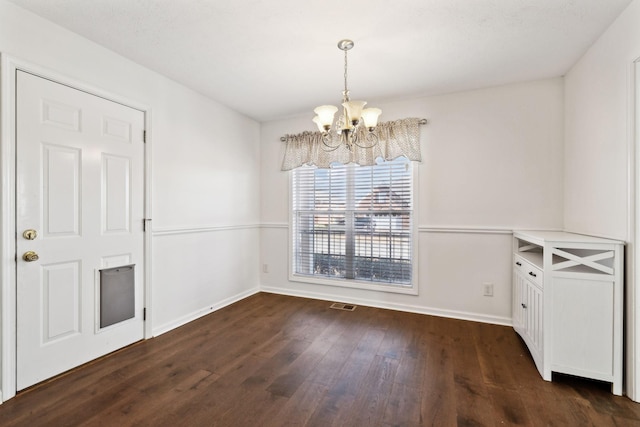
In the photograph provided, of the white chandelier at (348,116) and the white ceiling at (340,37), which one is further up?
the white ceiling at (340,37)

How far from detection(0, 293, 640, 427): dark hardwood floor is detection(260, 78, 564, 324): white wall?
0.51 meters

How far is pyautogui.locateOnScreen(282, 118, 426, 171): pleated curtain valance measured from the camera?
343cm

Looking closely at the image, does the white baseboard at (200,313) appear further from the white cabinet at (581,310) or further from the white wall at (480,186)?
the white cabinet at (581,310)

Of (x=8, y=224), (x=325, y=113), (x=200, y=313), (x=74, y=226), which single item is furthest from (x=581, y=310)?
(x=8, y=224)

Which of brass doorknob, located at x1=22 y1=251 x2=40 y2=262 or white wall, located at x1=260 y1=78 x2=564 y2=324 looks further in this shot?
white wall, located at x1=260 y1=78 x2=564 y2=324

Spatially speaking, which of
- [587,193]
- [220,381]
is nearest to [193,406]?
[220,381]

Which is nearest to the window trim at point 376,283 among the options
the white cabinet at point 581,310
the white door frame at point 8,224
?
the white cabinet at point 581,310

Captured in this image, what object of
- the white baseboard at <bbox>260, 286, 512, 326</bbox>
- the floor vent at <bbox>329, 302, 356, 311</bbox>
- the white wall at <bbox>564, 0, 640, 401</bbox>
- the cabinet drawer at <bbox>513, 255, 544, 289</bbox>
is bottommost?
the floor vent at <bbox>329, 302, 356, 311</bbox>

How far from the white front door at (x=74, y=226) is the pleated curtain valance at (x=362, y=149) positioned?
186 cm

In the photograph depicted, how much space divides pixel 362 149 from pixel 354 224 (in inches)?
37.7

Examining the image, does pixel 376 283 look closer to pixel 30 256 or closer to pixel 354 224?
pixel 354 224

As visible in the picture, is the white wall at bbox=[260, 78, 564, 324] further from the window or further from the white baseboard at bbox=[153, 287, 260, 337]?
the white baseboard at bbox=[153, 287, 260, 337]

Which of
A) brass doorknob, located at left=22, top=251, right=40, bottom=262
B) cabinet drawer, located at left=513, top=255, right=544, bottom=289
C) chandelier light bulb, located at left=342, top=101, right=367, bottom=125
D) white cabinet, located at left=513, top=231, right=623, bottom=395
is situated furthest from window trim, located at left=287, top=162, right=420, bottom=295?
brass doorknob, located at left=22, top=251, right=40, bottom=262

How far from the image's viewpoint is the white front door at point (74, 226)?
6.57 ft
